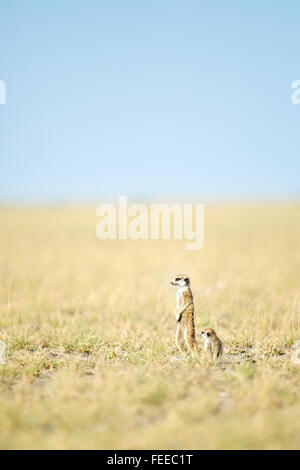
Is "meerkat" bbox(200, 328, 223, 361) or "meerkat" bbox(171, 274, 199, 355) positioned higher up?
"meerkat" bbox(171, 274, 199, 355)

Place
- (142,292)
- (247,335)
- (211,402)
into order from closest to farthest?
(211,402) → (247,335) → (142,292)

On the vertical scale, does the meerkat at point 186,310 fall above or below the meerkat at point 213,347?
above

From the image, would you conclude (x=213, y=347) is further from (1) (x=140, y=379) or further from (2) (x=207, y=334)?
(1) (x=140, y=379)

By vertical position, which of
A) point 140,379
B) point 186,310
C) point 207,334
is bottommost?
point 140,379

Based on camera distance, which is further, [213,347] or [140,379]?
[213,347]

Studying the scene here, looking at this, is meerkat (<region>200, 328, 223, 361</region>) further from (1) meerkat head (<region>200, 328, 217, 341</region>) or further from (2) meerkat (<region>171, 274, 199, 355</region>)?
(2) meerkat (<region>171, 274, 199, 355</region>)

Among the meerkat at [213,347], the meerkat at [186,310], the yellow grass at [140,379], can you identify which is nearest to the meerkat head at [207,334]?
the meerkat at [213,347]

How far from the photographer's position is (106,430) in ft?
10.2

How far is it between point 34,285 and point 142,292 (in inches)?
120

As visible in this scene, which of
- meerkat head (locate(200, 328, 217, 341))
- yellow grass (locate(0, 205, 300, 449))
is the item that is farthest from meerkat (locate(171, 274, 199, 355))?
yellow grass (locate(0, 205, 300, 449))

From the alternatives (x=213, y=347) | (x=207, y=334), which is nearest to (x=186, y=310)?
(x=207, y=334)

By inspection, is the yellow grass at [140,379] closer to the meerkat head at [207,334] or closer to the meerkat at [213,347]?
the meerkat at [213,347]
